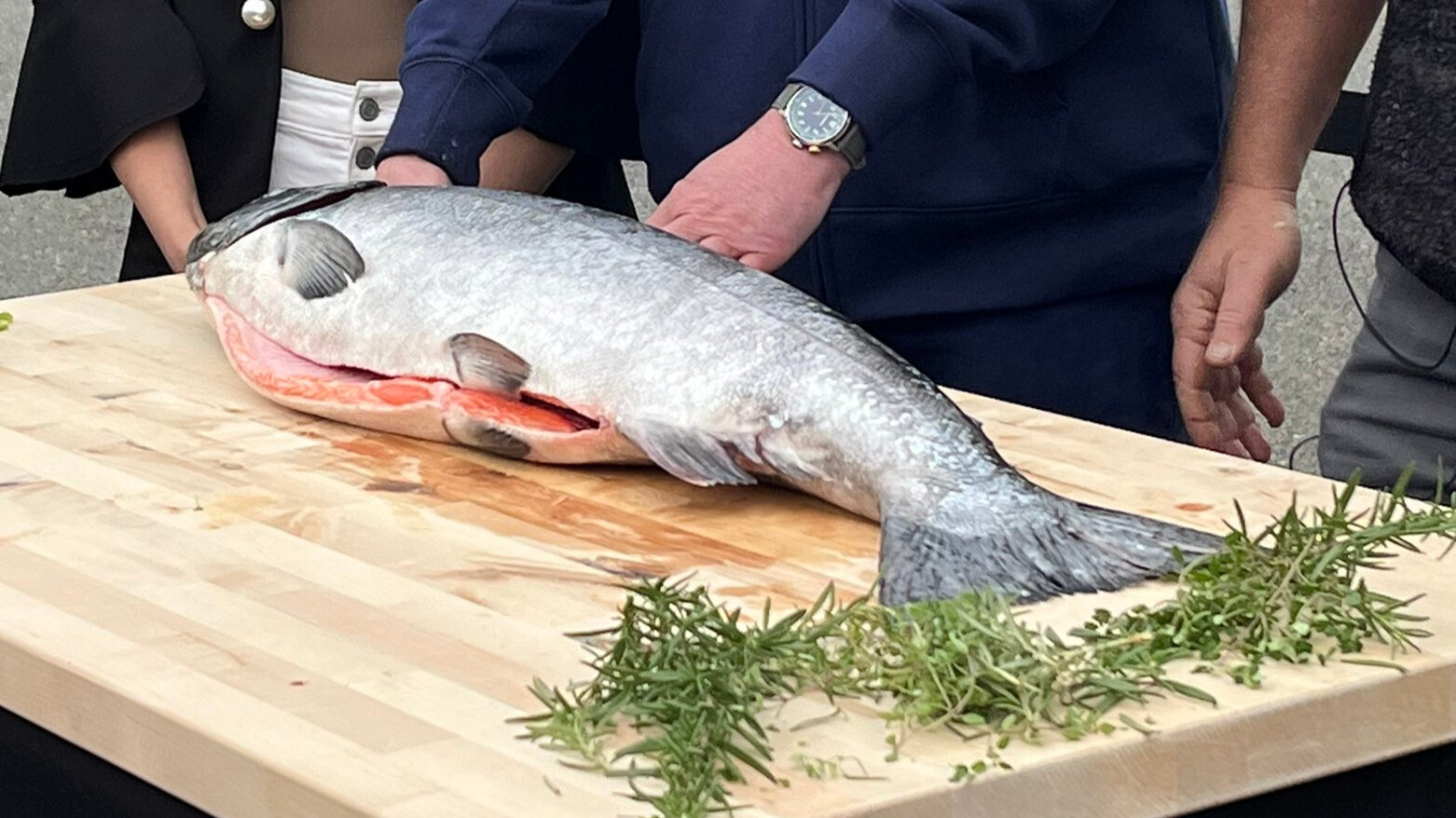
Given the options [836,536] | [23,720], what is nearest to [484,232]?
[836,536]

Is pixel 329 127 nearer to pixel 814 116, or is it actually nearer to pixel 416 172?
pixel 416 172

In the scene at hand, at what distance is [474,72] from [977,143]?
0.49 m

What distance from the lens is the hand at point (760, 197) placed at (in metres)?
1.68

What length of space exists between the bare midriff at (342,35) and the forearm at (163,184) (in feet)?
0.58

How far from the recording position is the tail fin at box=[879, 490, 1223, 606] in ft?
4.03

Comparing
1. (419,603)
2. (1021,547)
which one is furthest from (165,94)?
(1021,547)

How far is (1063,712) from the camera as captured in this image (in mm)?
1028

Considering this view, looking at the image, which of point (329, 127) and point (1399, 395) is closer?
point (1399, 395)

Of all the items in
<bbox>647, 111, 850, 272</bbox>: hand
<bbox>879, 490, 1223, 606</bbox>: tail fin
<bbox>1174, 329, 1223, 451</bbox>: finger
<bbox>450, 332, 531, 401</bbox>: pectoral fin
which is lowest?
<bbox>1174, 329, 1223, 451</bbox>: finger

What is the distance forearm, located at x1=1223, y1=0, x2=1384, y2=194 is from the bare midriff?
41.8 inches

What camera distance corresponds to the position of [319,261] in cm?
171

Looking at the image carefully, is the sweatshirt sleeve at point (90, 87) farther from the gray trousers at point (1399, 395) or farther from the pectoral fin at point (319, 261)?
the gray trousers at point (1399, 395)

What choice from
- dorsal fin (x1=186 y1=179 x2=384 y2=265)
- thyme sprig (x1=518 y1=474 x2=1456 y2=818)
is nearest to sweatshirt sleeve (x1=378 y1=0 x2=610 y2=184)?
dorsal fin (x1=186 y1=179 x2=384 y2=265)

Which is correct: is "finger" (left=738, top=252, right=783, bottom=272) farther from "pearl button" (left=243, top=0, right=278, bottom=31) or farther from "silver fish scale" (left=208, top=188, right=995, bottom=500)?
"pearl button" (left=243, top=0, right=278, bottom=31)
